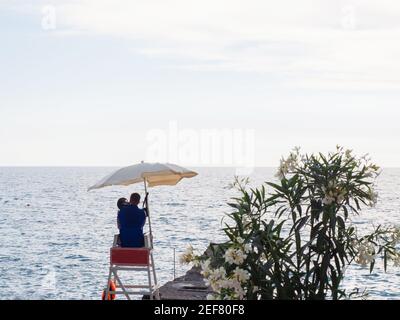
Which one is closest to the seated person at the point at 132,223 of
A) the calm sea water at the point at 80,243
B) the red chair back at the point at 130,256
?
the red chair back at the point at 130,256

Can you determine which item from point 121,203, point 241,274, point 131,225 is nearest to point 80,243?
point 121,203

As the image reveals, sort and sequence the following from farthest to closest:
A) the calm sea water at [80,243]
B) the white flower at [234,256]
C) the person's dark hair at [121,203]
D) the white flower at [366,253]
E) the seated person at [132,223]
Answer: the calm sea water at [80,243] < the person's dark hair at [121,203] < the seated person at [132,223] < the white flower at [366,253] < the white flower at [234,256]

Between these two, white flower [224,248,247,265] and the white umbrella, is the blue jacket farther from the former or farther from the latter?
white flower [224,248,247,265]

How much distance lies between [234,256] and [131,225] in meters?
4.12

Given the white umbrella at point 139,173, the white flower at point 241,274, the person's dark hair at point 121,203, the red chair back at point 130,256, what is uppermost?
the white umbrella at point 139,173

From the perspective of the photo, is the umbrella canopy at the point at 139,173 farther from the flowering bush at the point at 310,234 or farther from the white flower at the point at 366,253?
the white flower at the point at 366,253

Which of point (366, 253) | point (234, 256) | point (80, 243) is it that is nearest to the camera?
point (234, 256)

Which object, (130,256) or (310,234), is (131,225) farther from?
(310,234)

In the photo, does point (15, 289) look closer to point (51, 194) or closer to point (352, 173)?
point (352, 173)

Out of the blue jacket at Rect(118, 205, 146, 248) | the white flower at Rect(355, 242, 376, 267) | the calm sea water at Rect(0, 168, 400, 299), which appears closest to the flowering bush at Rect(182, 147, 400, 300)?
the white flower at Rect(355, 242, 376, 267)

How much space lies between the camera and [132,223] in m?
10.4

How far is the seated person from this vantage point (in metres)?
10.3

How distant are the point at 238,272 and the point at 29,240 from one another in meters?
65.3

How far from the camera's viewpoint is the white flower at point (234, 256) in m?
6.42
